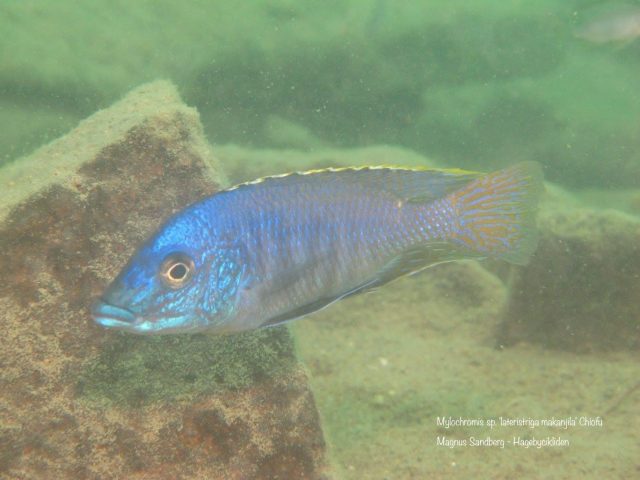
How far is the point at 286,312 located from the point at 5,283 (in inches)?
63.4

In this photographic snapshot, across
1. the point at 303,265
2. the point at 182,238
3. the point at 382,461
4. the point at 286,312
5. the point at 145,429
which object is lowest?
the point at 382,461

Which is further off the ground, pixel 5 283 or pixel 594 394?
pixel 5 283

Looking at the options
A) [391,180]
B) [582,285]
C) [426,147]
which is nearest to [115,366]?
[391,180]

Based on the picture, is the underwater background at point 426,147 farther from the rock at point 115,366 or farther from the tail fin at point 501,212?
the tail fin at point 501,212

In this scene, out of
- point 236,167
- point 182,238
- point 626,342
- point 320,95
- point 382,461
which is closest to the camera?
point 182,238

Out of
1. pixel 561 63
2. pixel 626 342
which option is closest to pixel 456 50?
pixel 561 63

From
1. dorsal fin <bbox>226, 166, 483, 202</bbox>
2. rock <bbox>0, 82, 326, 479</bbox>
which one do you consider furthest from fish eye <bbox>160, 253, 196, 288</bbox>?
rock <bbox>0, 82, 326, 479</bbox>

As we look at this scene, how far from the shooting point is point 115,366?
8.69 ft

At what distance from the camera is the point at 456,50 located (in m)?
11.9

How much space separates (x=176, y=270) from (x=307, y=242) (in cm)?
62

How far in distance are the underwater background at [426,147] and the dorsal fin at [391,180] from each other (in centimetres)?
112

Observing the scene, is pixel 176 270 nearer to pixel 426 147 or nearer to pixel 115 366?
pixel 115 366

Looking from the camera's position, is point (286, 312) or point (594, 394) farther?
point (594, 394)

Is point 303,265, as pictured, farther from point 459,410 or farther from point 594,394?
point 594,394
